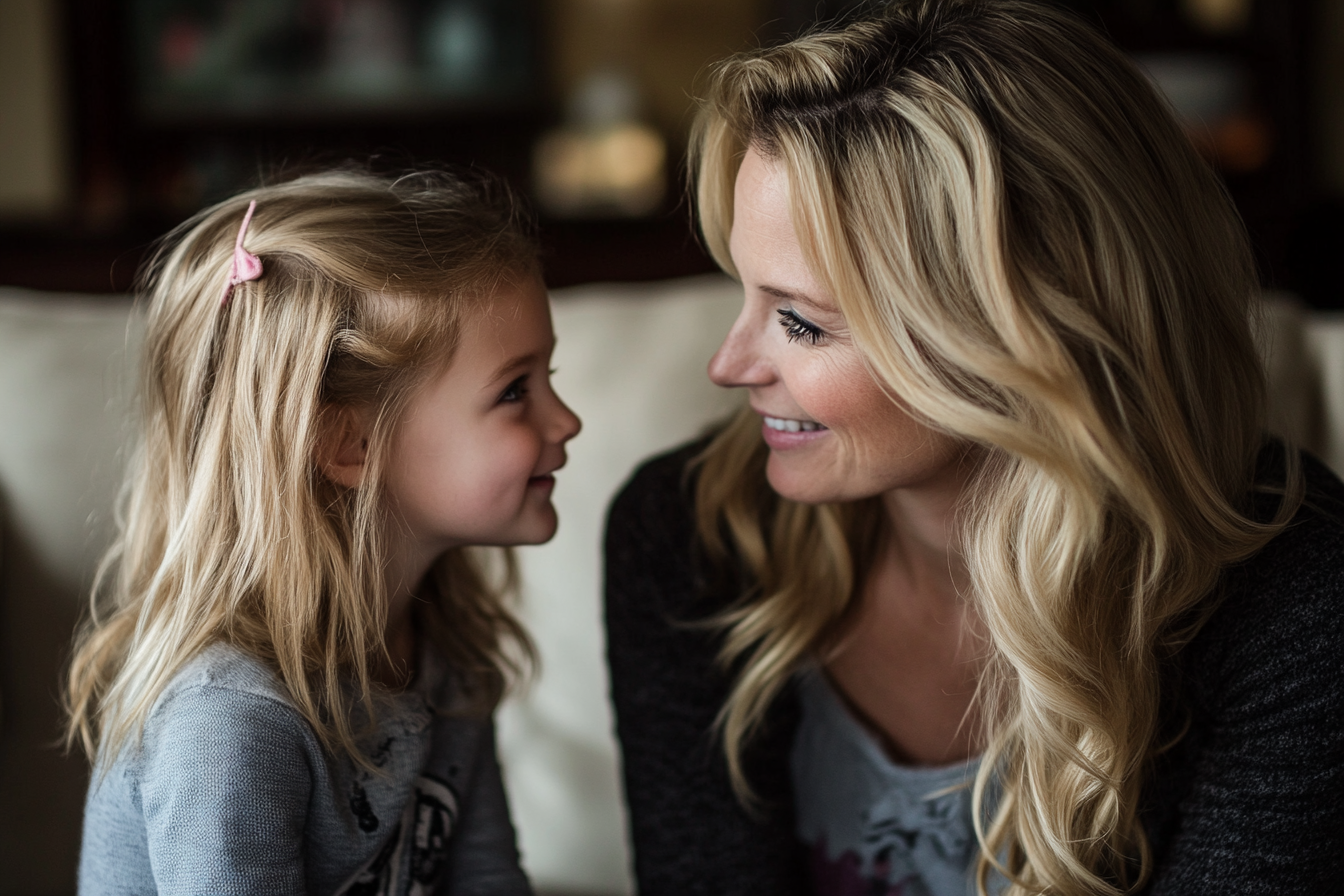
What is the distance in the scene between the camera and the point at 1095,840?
102 centimetres

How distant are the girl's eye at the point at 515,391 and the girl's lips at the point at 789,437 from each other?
0.23m

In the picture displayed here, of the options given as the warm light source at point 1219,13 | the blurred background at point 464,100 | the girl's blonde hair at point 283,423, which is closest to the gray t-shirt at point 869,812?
the girl's blonde hair at point 283,423

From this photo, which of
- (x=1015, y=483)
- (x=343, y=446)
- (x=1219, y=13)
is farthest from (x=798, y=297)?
(x=1219, y=13)

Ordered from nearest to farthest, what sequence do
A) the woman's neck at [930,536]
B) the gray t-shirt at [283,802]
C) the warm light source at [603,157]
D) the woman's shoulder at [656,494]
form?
the gray t-shirt at [283,802], the woman's neck at [930,536], the woman's shoulder at [656,494], the warm light source at [603,157]

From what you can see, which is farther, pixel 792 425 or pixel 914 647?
pixel 914 647

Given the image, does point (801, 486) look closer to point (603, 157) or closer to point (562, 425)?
point (562, 425)

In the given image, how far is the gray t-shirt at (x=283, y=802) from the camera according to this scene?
87 cm

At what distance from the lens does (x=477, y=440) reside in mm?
1009

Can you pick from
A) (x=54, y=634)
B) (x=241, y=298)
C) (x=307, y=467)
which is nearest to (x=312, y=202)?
(x=241, y=298)

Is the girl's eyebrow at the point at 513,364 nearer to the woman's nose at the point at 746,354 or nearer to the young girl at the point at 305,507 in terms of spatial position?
the young girl at the point at 305,507

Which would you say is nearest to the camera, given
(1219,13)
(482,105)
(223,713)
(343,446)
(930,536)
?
(223,713)

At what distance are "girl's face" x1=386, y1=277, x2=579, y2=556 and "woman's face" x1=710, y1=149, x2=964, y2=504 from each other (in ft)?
0.59

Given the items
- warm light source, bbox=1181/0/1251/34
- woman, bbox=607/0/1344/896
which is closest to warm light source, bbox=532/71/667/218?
warm light source, bbox=1181/0/1251/34

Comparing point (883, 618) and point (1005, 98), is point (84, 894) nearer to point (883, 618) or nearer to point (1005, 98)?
point (883, 618)
